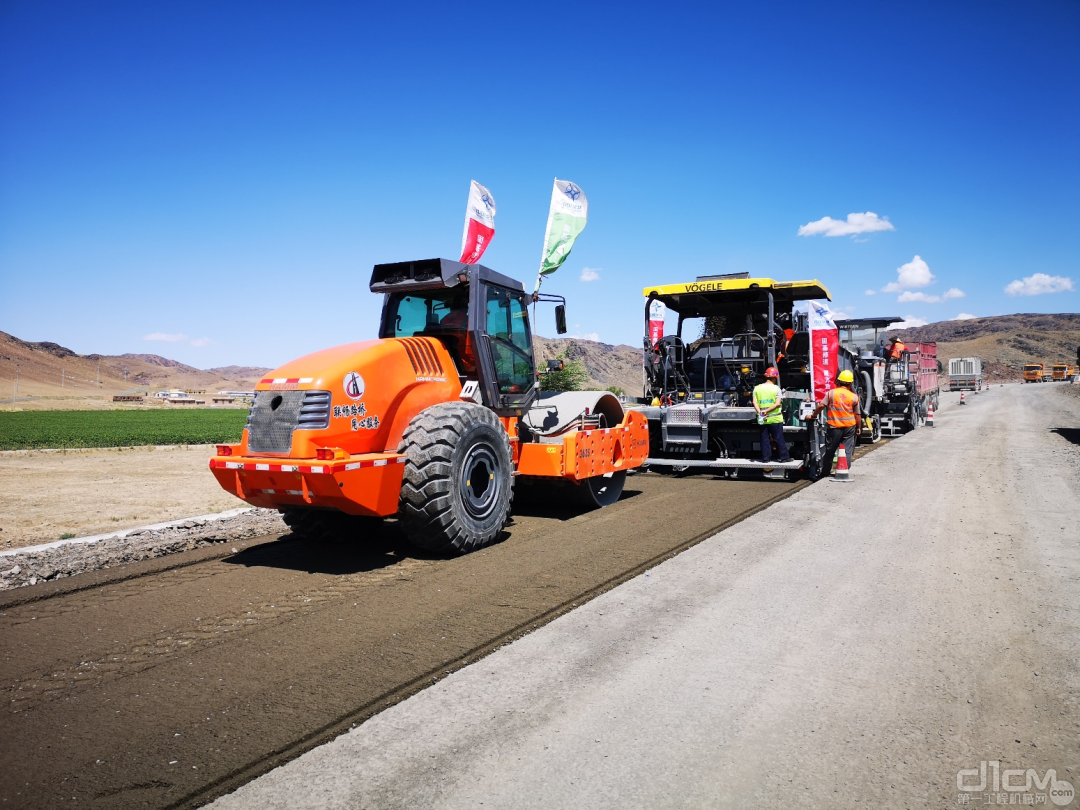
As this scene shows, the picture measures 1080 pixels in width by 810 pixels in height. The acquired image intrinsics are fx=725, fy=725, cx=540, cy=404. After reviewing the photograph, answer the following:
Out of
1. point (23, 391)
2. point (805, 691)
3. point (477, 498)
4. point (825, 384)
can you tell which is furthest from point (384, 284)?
point (23, 391)

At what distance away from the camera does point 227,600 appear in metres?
5.25

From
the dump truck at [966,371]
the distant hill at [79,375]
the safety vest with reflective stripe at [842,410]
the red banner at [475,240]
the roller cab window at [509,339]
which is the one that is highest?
the distant hill at [79,375]

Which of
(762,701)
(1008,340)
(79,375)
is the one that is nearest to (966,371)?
(762,701)

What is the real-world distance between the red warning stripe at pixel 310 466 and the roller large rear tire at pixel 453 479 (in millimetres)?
247

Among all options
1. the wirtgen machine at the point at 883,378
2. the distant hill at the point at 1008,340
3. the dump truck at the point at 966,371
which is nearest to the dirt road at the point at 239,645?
the wirtgen machine at the point at 883,378

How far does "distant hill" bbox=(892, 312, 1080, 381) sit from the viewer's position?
118 metres

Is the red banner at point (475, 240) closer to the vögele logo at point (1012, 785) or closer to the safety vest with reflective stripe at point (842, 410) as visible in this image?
the safety vest with reflective stripe at point (842, 410)

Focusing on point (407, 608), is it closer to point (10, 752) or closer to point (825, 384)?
point (10, 752)

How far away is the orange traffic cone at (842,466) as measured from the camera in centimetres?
1113

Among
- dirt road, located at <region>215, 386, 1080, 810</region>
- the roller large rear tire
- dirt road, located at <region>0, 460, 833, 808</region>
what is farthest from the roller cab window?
dirt road, located at <region>215, 386, 1080, 810</region>

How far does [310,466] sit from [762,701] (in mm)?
3612

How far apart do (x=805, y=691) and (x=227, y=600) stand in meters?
3.93

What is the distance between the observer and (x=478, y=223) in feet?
43.7

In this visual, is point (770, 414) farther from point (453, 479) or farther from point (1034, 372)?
point (1034, 372)
